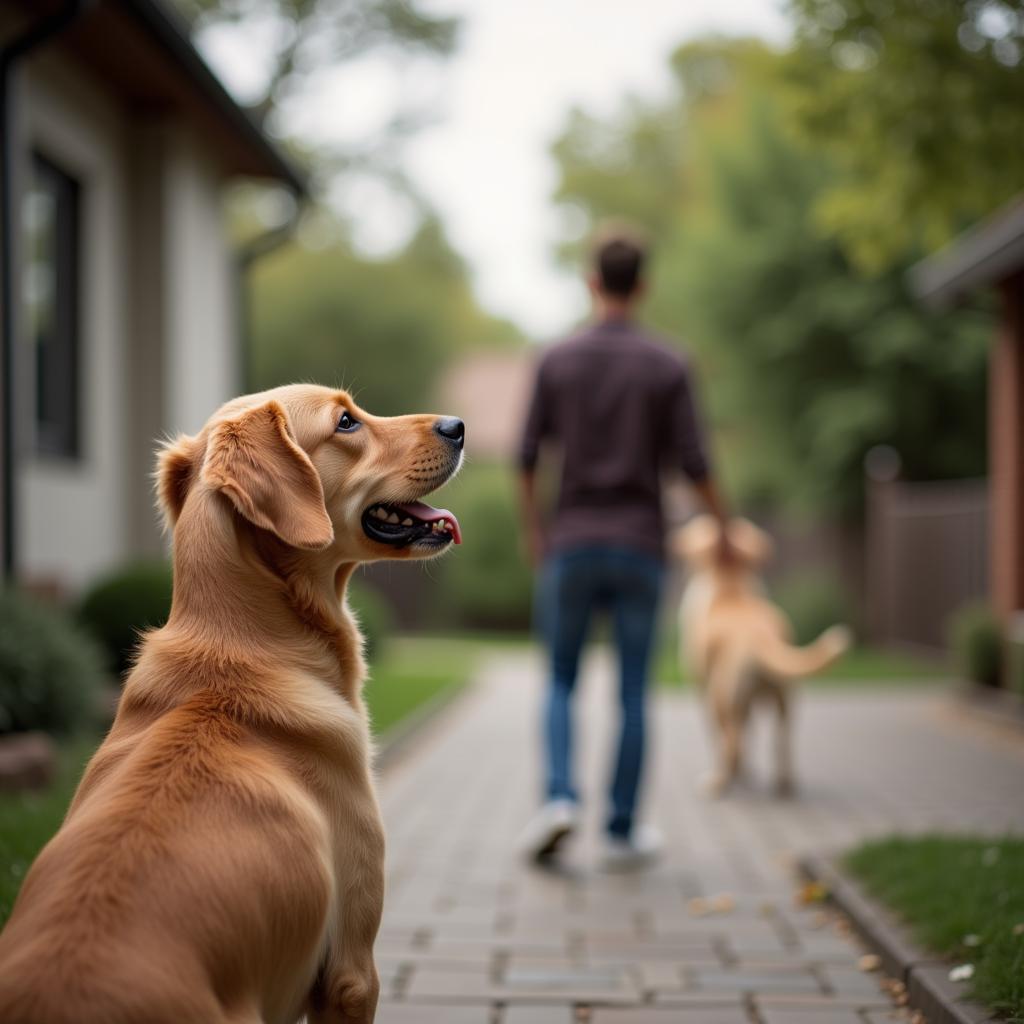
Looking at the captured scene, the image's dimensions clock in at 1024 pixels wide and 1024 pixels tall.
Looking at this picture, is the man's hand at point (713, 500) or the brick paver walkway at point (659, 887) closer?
the brick paver walkway at point (659, 887)

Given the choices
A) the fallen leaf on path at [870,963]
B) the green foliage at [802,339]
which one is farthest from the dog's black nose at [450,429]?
the green foliage at [802,339]

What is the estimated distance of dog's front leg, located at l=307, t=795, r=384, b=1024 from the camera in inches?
92.1

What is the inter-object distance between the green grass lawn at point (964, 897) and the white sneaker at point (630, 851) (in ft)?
2.80

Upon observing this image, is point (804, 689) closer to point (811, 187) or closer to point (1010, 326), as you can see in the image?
point (1010, 326)

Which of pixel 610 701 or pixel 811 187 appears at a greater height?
pixel 811 187

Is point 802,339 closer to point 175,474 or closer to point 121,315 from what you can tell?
point 121,315

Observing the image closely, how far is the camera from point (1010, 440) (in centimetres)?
1155

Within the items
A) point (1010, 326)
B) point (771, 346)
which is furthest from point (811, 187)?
point (1010, 326)

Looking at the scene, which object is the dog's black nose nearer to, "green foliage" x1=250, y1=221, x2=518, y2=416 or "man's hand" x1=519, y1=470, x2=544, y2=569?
"man's hand" x1=519, y1=470, x2=544, y2=569

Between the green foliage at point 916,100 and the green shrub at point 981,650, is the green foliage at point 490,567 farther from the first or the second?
the green foliage at point 916,100

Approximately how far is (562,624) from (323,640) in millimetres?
2846

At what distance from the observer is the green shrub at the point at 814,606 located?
17781 millimetres

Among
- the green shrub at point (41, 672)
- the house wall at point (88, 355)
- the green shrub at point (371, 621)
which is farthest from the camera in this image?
the green shrub at point (371, 621)

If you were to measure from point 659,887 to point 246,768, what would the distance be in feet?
10.5
